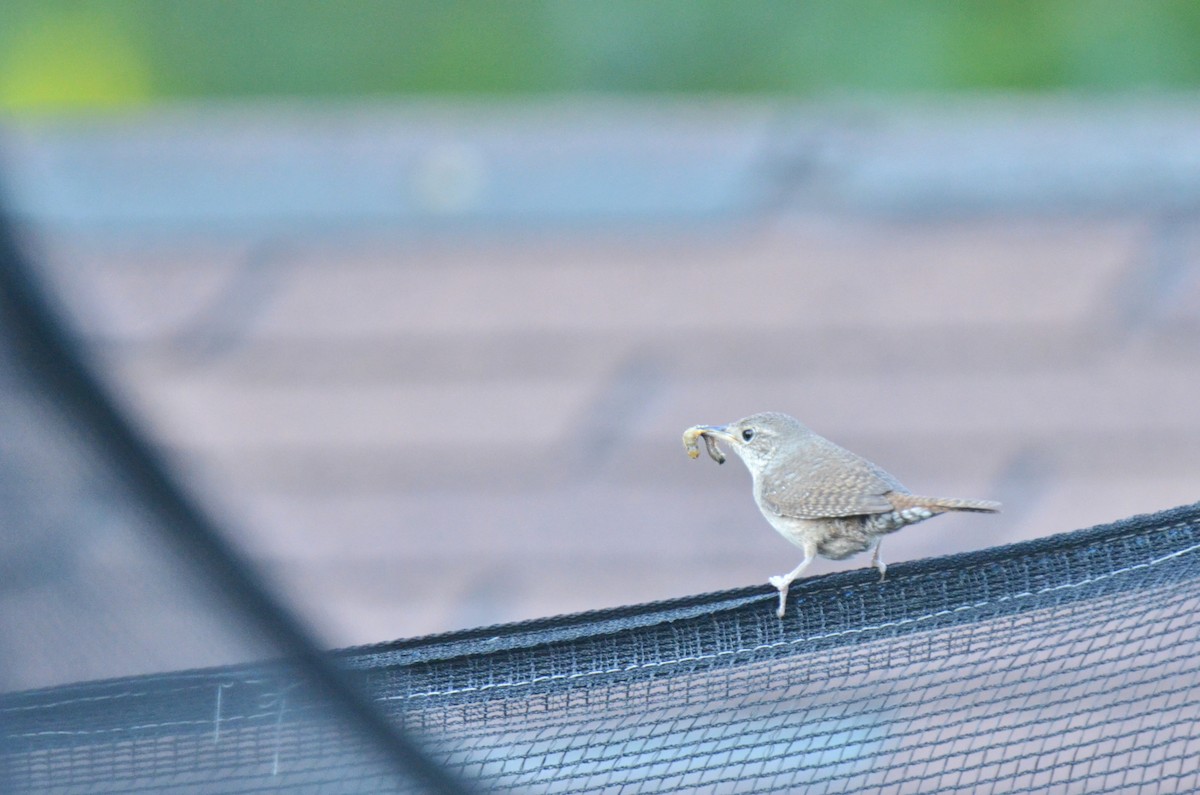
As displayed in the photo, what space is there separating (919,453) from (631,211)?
7.67 feet

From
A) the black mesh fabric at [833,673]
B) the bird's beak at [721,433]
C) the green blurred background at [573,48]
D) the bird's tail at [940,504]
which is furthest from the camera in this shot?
the green blurred background at [573,48]

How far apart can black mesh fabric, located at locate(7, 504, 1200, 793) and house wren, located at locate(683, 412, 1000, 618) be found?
45cm

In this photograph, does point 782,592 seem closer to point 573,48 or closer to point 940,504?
point 940,504

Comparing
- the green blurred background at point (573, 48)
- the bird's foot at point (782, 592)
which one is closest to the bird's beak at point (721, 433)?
the bird's foot at point (782, 592)

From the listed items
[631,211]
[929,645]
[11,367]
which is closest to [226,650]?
[11,367]

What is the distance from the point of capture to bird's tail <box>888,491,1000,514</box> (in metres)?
2.88

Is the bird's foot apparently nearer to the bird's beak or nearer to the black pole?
the black pole

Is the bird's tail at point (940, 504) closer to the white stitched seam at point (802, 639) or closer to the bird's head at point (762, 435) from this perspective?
the white stitched seam at point (802, 639)

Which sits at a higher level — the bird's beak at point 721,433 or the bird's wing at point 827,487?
the bird's beak at point 721,433

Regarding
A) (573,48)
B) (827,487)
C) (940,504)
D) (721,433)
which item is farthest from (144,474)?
(573,48)

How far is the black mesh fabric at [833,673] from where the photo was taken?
2334 mm

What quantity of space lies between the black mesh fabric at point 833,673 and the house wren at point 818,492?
449mm

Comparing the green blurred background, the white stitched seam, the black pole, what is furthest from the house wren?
the green blurred background

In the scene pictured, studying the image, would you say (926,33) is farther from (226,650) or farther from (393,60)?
(226,650)
